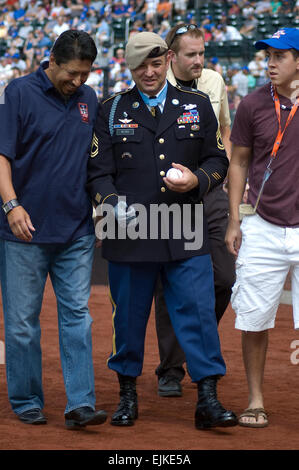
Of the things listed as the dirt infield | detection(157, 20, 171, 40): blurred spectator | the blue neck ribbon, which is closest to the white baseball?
the blue neck ribbon

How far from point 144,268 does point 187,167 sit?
625 millimetres

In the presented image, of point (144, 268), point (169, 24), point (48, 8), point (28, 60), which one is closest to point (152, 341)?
point (144, 268)

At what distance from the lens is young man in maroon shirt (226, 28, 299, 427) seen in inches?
185

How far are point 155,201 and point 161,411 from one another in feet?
4.46

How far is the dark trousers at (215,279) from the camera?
5.80 metres

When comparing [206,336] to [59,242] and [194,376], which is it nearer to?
[194,376]

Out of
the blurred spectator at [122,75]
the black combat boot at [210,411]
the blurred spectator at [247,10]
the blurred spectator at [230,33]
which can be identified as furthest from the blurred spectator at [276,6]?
the black combat boot at [210,411]

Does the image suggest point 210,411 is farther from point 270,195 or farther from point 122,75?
point 122,75

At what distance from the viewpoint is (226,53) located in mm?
18625

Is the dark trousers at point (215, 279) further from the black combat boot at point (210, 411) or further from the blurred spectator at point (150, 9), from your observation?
the blurred spectator at point (150, 9)

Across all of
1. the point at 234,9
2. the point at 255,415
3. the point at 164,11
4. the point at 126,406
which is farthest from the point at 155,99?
the point at 164,11

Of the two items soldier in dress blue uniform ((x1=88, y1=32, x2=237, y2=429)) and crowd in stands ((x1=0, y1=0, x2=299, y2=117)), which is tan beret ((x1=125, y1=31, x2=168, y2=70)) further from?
crowd in stands ((x1=0, y1=0, x2=299, y2=117))

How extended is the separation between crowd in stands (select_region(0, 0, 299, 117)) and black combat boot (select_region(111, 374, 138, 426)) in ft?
33.0

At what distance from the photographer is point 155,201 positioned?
15.6 feet
